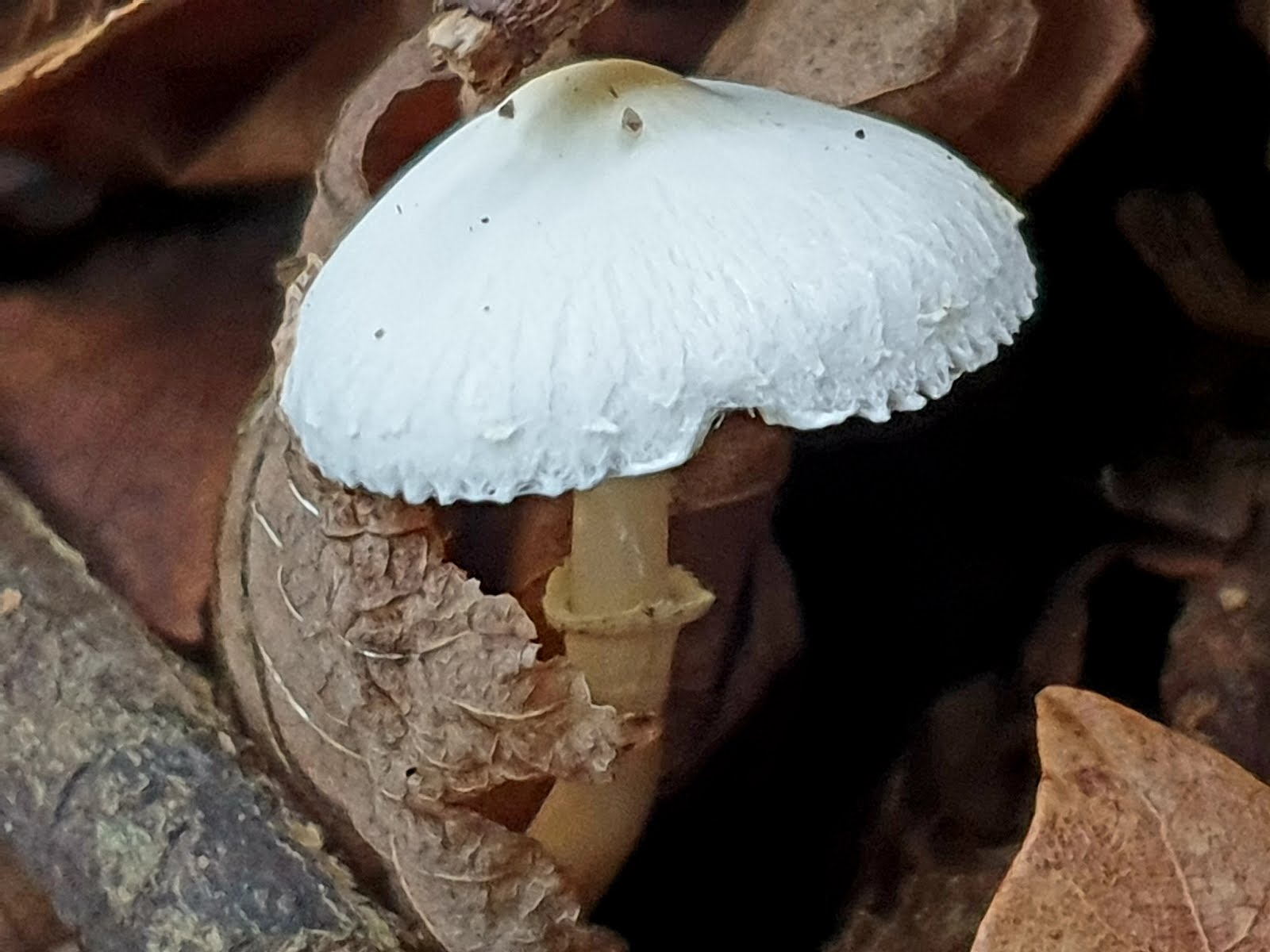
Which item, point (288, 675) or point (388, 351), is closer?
point (388, 351)

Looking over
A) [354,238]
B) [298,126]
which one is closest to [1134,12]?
[354,238]

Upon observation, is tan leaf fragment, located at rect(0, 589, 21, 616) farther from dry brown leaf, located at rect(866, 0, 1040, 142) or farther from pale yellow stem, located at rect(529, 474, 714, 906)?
dry brown leaf, located at rect(866, 0, 1040, 142)

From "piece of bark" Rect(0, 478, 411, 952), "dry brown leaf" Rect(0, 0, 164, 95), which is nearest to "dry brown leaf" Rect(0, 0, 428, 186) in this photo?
"dry brown leaf" Rect(0, 0, 164, 95)

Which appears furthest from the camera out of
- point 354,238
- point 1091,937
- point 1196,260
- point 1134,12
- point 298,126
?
point 298,126

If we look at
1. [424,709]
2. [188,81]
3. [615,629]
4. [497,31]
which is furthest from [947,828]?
[188,81]

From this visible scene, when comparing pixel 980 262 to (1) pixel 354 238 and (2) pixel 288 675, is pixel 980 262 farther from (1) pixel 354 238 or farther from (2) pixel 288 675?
(2) pixel 288 675

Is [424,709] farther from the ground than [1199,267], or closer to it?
farther from the ground

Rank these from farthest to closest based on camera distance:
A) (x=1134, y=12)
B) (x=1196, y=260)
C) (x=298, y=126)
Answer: (x=298, y=126) < (x=1196, y=260) < (x=1134, y=12)

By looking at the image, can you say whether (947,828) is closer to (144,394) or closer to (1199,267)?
(1199,267)
